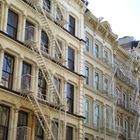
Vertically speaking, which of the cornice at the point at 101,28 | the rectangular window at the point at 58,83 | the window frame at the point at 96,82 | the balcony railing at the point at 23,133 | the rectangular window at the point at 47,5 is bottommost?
the balcony railing at the point at 23,133

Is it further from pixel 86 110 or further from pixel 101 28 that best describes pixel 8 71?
pixel 101 28

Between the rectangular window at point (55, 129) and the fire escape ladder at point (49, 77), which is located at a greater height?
the fire escape ladder at point (49, 77)

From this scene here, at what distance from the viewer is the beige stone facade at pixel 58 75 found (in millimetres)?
25734

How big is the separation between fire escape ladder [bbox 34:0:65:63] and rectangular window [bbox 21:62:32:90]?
3.10 metres

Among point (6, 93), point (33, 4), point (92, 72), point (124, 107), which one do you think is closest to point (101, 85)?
point (92, 72)

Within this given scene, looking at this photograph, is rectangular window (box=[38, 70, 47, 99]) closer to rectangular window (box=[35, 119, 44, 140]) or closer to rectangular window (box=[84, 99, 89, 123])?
rectangular window (box=[35, 119, 44, 140])

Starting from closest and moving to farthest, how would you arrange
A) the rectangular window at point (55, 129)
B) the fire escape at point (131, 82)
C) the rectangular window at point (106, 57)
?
the rectangular window at point (55, 129)
the rectangular window at point (106, 57)
the fire escape at point (131, 82)

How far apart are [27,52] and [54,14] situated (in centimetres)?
577

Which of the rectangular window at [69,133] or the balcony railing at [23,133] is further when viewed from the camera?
the rectangular window at [69,133]

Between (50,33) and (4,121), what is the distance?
806 cm

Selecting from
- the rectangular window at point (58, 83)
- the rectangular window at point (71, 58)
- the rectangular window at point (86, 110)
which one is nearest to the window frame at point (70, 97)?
the rectangular window at point (58, 83)

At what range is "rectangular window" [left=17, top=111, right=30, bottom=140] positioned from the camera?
24875mm

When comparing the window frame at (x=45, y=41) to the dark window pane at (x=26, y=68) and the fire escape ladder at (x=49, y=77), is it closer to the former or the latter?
the fire escape ladder at (x=49, y=77)

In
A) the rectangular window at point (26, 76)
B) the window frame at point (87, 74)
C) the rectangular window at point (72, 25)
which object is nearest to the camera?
the rectangular window at point (26, 76)
